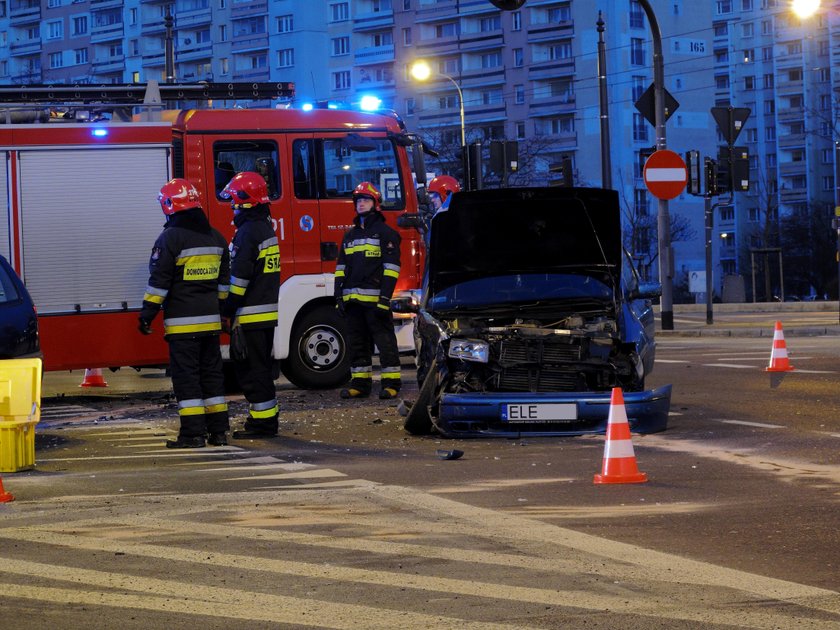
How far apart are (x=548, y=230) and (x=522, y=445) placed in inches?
101

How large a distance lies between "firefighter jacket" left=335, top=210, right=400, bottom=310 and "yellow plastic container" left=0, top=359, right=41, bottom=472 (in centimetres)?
609

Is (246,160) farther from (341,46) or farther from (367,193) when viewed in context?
(341,46)

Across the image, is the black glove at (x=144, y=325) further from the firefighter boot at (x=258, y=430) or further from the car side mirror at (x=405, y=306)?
the car side mirror at (x=405, y=306)

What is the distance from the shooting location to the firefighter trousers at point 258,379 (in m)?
13.9

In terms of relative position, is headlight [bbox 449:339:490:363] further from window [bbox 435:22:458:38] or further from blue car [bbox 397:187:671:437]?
window [bbox 435:22:458:38]

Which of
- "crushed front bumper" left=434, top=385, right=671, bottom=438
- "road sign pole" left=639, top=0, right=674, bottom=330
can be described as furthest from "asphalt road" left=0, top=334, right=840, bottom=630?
"road sign pole" left=639, top=0, right=674, bottom=330

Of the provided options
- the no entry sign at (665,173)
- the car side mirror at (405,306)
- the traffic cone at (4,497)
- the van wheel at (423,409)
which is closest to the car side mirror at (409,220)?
the car side mirror at (405,306)

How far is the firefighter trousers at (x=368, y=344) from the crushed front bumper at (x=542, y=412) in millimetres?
4533

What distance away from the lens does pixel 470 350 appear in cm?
1323

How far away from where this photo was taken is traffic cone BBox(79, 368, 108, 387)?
2150 centimetres

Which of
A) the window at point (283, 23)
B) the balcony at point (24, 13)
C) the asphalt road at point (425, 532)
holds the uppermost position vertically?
the balcony at point (24, 13)

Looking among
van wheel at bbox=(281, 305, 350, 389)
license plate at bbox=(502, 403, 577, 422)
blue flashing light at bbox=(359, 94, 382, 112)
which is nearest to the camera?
license plate at bbox=(502, 403, 577, 422)

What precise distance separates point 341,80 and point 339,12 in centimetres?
497

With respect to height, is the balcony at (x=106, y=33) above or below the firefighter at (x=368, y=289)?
above
